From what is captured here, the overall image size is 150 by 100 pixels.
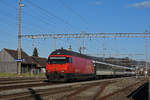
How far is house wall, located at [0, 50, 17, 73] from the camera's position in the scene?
62588 millimetres

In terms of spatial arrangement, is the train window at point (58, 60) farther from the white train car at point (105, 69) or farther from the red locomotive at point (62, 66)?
the white train car at point (105, 69)

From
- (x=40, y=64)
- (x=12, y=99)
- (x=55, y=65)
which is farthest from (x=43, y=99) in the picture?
(x=40, y=64)

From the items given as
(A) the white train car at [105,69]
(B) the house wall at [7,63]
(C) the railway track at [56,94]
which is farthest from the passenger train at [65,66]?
(B) the house wall at [7,63]

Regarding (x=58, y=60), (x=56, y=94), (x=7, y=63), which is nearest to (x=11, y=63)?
(x=7, y=63)

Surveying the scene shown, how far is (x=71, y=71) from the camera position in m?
25.8

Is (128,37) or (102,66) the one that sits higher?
(128,37)

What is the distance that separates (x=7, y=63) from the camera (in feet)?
209

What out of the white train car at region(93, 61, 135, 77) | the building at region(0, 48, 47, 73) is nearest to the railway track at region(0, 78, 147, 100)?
the white train car at region(93, 61, 135, 77)

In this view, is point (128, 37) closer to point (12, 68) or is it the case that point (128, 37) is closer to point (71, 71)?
point (71, 71)

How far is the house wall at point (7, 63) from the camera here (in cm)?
6259

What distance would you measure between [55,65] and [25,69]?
39.9m

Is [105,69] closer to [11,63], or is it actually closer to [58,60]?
[58,60]

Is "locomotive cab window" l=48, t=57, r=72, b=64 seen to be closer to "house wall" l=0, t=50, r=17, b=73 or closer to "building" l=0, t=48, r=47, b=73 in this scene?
"building" l=0, t=48, r=47, b=73

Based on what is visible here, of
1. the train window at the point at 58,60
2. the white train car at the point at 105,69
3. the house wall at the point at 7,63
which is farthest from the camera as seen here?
the house wall at the point at 7,63
